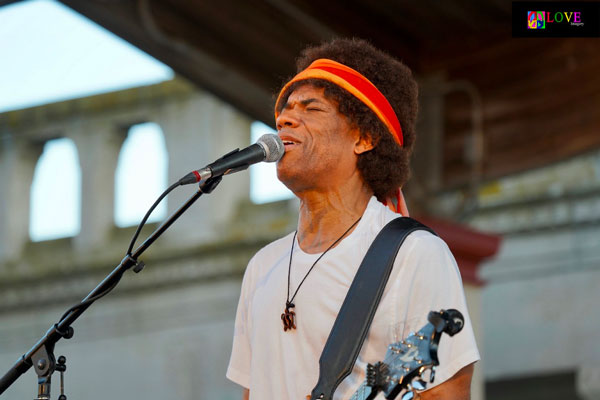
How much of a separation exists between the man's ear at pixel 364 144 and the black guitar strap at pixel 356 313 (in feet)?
1.05

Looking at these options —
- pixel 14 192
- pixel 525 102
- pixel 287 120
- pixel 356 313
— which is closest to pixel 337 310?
pixel 356 313

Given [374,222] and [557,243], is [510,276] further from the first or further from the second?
[374,222]

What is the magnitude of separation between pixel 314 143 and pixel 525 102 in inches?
145

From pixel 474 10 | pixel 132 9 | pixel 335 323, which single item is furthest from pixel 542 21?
pixel 335 323

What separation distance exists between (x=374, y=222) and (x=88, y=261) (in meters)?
12.7

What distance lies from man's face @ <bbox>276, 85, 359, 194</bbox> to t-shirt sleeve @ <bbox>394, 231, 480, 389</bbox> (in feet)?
1.08

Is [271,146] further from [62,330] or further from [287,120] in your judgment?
[62,330]

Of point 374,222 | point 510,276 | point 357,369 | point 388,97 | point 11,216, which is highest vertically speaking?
point 11,216

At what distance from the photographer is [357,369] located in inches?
107

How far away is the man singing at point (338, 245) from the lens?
2742 mm

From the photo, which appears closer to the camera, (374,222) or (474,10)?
(374,222)

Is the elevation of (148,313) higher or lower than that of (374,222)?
higher

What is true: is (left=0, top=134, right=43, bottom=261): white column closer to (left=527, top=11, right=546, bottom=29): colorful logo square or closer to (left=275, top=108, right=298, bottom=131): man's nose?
(left=527, top=11, right=546, bottom=29): colorful logo square

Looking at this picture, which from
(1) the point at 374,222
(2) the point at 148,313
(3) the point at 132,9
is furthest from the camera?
(2) the point at 148,313
